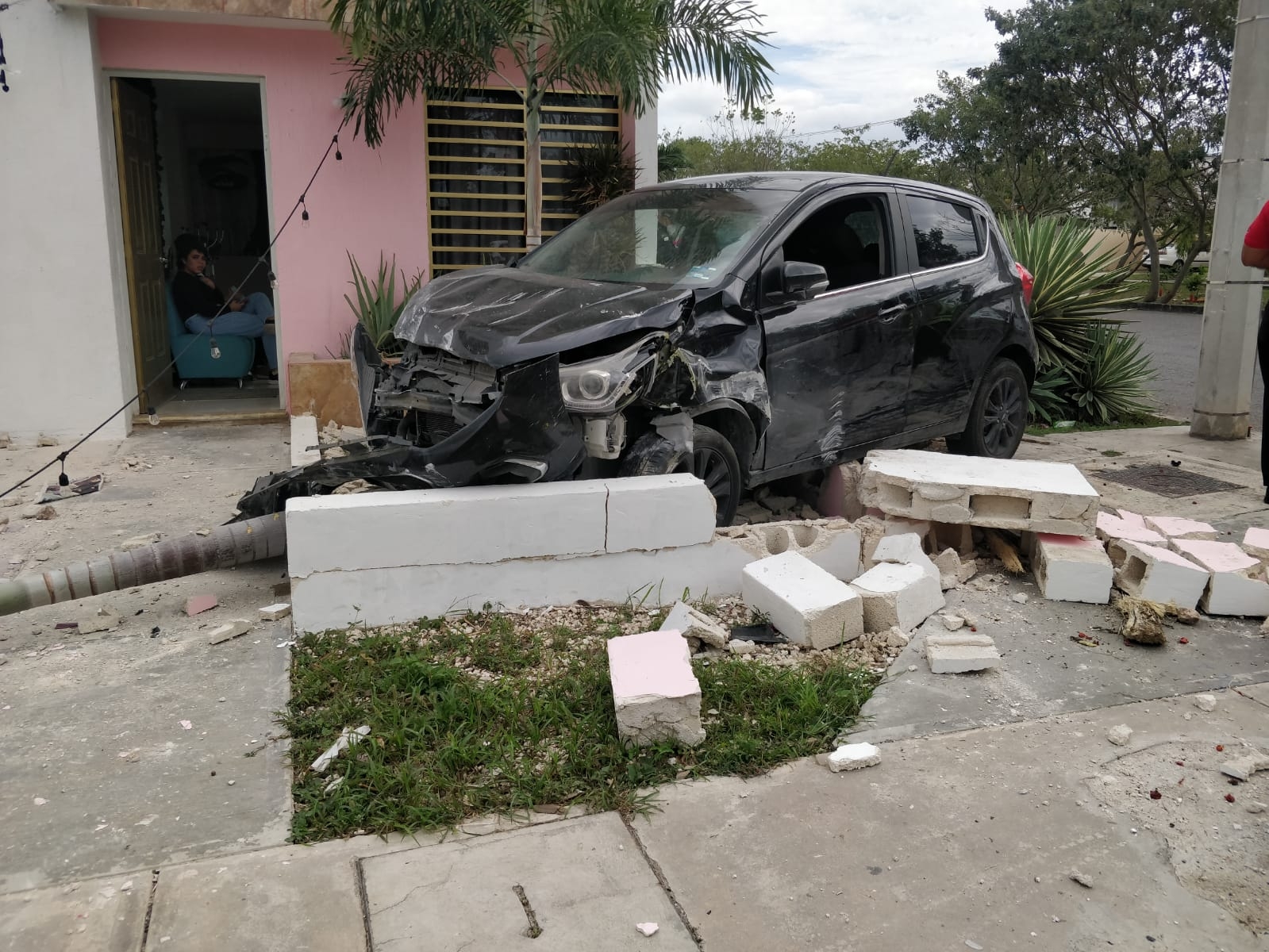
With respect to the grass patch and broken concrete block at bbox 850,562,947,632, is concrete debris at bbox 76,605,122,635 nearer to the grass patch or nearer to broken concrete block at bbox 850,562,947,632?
broken concrete block at bbox 850,562,947,632

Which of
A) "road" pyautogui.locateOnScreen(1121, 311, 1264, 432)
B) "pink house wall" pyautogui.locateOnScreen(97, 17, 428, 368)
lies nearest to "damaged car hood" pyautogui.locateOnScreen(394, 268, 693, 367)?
"pink house wall" pyautogui.locateOnScreen(97, 17, 428, 368)

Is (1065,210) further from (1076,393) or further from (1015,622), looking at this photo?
(1015,622)

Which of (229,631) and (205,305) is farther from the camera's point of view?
(205,305)

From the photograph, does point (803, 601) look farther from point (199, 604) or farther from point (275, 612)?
point (199, 604)

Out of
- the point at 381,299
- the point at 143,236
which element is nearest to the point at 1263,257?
the point at 381,299

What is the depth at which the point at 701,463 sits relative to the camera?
197 inches

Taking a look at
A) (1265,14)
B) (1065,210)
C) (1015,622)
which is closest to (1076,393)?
(1265,14)

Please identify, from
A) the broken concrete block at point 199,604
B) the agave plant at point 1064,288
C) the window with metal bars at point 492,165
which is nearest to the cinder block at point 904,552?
the broken concrete block at point 199,604

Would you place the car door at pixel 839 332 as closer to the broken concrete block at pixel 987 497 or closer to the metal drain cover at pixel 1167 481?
the broken concrete block at pixel 987 497

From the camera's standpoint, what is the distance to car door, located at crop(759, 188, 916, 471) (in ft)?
17.3

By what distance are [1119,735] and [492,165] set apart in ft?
25.2

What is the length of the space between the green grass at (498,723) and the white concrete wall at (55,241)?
539 cm

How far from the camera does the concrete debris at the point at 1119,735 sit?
3.62 meters

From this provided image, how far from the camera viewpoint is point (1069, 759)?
11.6 feet
